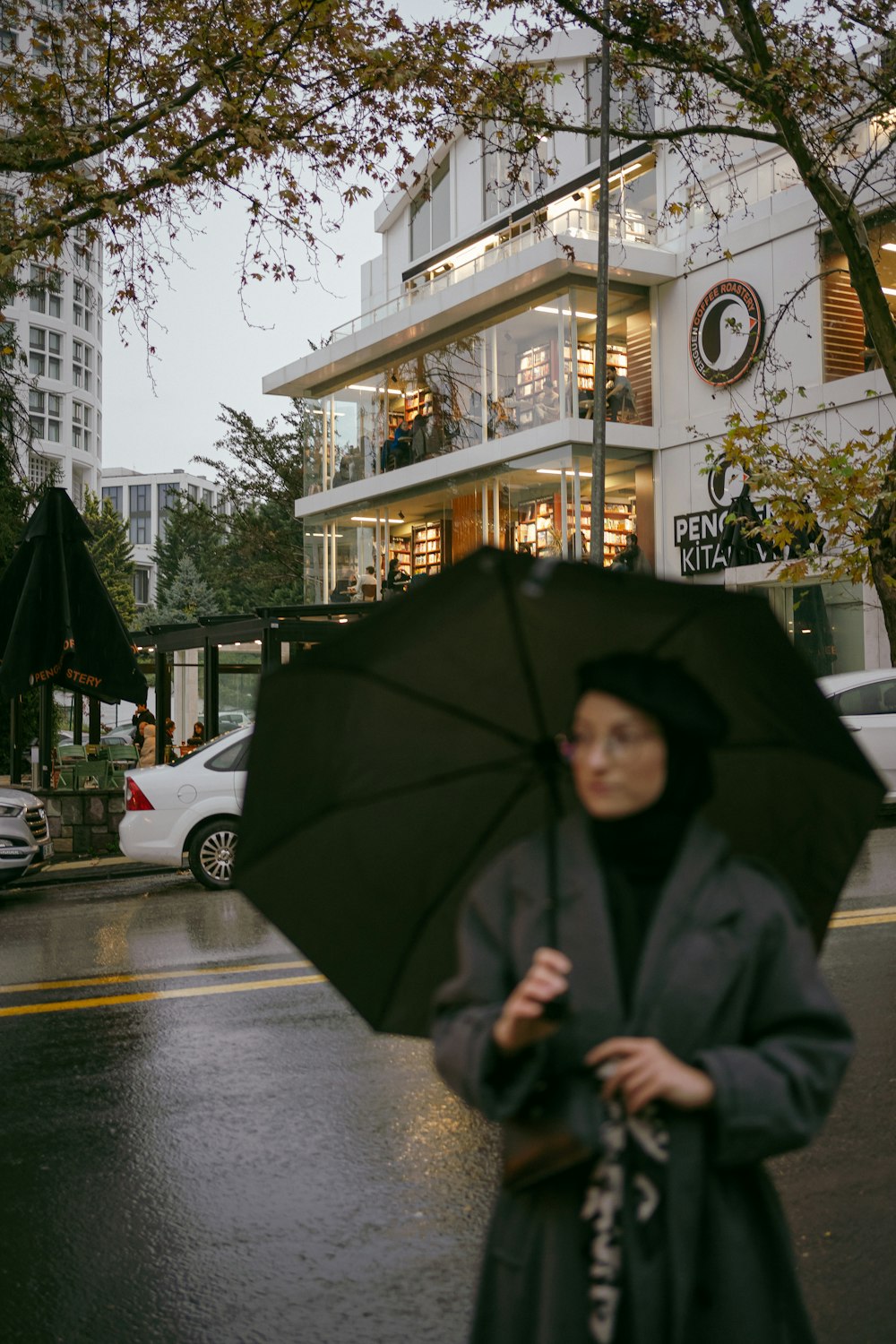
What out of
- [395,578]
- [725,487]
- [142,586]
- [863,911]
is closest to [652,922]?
[863,911]

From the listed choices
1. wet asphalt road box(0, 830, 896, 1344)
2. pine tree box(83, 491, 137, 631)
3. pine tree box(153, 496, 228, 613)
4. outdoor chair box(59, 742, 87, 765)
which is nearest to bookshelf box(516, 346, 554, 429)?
outdoor chair box(59, 742, 87, 765)

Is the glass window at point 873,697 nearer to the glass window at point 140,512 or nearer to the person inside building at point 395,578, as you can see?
the person inside building at point 395,578

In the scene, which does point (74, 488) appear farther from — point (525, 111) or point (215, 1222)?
point (215, 1222)

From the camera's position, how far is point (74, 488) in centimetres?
11469

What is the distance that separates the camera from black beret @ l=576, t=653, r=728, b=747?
1.99 meters

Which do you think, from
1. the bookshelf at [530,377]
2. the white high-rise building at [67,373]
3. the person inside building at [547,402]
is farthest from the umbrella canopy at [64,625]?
the white high-rise building at [67,373]

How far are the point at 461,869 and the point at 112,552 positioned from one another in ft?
267

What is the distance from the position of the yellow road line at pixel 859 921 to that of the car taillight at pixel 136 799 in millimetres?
6776

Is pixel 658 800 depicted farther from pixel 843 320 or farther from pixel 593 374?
pixel 593 374

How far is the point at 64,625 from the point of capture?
1406 centimetres

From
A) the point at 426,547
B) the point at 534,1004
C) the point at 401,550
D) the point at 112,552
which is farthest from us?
the point at 112,552

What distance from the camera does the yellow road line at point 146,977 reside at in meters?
7.97

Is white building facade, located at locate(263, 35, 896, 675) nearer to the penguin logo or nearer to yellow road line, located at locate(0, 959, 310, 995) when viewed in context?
the penguin logo

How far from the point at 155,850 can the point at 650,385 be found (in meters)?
17.9
